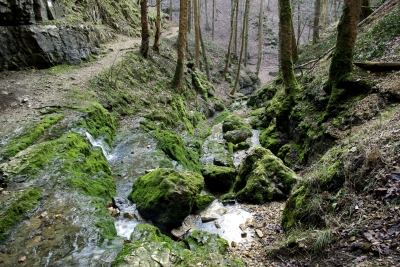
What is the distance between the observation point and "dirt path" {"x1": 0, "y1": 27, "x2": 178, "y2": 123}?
352 inches

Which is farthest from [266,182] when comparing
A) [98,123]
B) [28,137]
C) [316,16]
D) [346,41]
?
[316,16]

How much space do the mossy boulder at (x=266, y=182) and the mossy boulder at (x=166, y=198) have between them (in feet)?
5.39

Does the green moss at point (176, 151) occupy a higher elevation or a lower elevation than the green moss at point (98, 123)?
lower

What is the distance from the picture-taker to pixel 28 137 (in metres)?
7.39

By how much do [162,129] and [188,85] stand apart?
7953 millimetres

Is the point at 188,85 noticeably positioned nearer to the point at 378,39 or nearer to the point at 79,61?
the point at 79,61

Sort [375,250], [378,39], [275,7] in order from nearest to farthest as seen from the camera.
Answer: [375,250] < [378,39] < [275,7]

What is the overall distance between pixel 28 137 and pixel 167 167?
3898 millimetres

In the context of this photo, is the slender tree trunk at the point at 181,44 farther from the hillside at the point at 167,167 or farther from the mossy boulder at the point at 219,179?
the mossy boulder at the point at 219,179

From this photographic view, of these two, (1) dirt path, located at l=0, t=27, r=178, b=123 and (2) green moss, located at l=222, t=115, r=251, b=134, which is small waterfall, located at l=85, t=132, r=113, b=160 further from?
(2) green moss, located at l=222, t=115, r=251, b=134

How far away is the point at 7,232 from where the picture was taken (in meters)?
4.66

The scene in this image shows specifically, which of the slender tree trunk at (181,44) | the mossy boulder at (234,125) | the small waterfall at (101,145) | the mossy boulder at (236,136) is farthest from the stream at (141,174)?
the slender tree trunk at (181,44)

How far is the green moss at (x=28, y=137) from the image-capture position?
674 centimetres

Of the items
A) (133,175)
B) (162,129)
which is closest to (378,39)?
(162,129)
